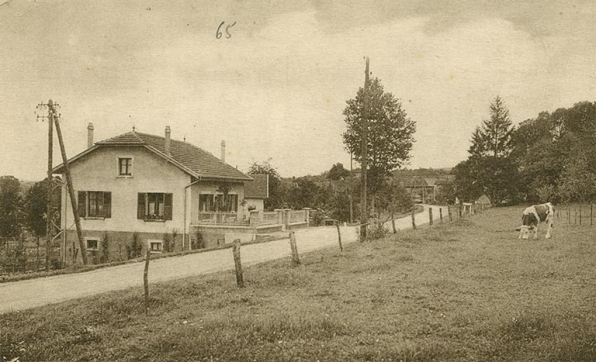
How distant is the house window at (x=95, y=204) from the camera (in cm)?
2884

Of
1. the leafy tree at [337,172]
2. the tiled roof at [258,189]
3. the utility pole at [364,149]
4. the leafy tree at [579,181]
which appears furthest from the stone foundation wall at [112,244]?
the leafy tree at [337,172]

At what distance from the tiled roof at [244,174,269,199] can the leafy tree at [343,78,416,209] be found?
9.07m

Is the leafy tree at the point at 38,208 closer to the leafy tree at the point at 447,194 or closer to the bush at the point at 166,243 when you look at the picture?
the bush at the point at 166,243

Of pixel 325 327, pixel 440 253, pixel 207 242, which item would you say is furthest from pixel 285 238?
pixel 325 327

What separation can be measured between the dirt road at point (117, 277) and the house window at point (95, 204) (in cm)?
1148

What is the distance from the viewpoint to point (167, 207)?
27.6 meters

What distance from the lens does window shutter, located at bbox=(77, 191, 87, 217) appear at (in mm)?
29250

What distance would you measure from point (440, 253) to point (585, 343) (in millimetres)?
9291

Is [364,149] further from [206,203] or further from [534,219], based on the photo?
[206,203]

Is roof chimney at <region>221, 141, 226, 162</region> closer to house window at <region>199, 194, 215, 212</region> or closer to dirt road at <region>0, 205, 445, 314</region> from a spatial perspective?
house window at <region>199, 194, 215, 212</region>

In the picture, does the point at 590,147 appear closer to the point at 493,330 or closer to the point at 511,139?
the point at 493,330

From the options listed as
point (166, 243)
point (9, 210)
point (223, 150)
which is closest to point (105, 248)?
point (166, 243)

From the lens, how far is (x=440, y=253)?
15.1m

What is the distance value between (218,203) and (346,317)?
75.5 feet
